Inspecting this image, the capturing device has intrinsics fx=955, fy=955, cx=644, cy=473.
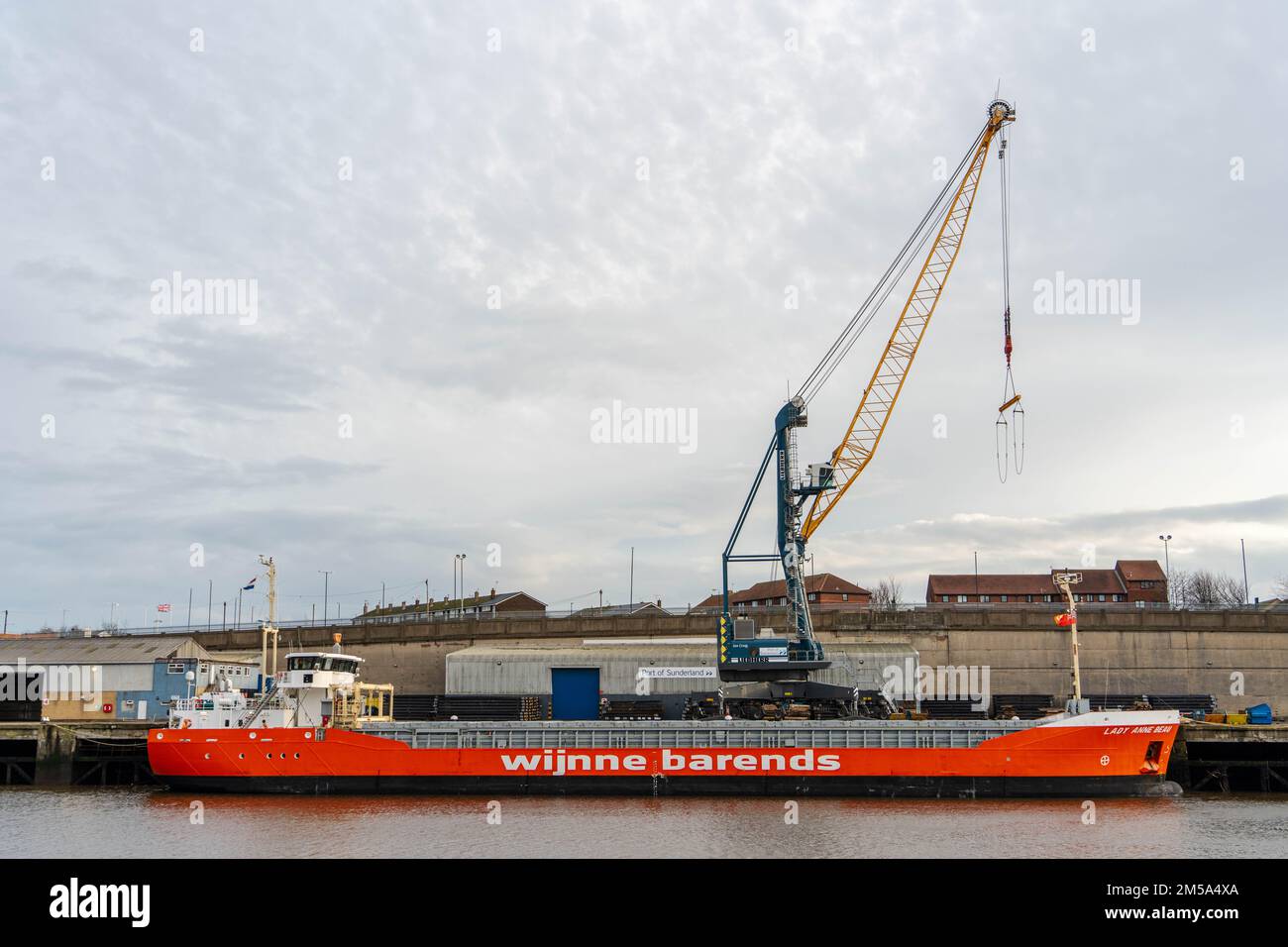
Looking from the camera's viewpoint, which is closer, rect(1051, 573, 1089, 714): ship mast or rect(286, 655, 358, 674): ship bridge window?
rect(1051, 573, 1089, 714): ship mast

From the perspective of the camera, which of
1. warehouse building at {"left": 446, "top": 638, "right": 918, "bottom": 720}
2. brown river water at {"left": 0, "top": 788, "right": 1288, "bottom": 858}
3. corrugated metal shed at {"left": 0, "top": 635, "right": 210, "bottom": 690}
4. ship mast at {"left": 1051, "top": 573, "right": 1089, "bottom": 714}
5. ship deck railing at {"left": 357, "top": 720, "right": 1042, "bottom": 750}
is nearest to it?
brown river water at {"left": 0, "top": 788, "right": 1288, "bottom": 858}

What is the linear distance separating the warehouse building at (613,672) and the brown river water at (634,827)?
626 inches

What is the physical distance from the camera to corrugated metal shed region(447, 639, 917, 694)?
50.6 metres

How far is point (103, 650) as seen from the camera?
181 feet

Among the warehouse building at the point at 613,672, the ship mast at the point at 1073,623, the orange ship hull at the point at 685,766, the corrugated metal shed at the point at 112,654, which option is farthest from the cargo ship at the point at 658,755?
the corrugated metal shed at the point at 112,654

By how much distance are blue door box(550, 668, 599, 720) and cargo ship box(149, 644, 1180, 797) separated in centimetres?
1398

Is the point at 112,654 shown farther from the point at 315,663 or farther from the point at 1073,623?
the point at 1073,623

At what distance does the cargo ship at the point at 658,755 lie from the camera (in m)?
34.1

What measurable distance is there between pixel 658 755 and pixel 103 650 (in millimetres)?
37190

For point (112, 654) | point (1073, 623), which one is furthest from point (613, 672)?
point (112, 654)

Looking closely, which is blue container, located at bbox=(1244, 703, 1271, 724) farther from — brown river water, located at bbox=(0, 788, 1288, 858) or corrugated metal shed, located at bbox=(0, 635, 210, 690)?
corrugated metal shed, located at bbox=(0, 635, 210, 690)

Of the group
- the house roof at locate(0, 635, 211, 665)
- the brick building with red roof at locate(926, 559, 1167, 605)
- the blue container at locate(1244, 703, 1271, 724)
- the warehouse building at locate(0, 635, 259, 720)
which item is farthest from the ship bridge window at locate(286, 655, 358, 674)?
the brick building with red roof at locate(926, 559, 1167, 605)
